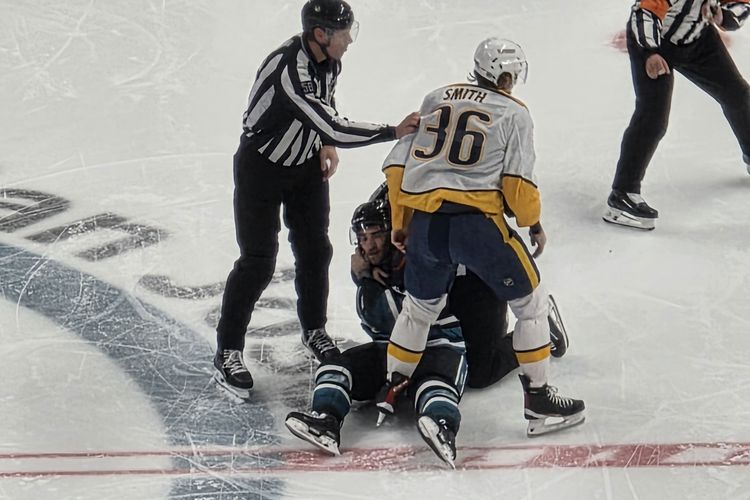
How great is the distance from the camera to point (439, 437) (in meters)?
3.23

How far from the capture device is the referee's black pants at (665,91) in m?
4.57

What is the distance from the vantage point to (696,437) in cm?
337

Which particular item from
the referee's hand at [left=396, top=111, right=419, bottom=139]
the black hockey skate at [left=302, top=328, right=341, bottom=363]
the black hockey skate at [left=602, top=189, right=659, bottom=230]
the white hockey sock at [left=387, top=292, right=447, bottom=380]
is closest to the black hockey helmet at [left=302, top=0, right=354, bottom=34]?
the referee's hand at [left=396, top=111, right=419, bottom=139]

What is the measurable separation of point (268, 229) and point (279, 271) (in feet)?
2.77

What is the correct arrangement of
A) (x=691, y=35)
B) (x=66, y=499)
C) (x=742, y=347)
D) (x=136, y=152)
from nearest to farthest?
(x=66, y=499) → (x=742, y=347) → (x=691, y=35) → (x=136, y=152)

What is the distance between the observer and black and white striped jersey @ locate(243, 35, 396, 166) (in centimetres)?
333

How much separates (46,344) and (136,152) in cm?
158

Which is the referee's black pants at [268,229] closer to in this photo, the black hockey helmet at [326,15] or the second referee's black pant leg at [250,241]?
the second referee's black pant leg at [250,241]

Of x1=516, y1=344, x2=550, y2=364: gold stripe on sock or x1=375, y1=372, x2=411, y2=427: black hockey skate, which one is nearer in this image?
x1=516, y1=344, x2=550, y2=364: gold stripe on sock

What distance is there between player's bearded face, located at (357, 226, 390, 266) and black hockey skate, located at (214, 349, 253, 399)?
52cm

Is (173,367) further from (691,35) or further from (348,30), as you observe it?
(691,35)

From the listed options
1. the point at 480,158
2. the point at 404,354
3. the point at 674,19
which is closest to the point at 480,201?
the point at 480,158

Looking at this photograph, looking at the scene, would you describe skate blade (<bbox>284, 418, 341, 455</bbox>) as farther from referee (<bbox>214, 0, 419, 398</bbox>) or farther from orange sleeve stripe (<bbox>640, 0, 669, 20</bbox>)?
orange sleeve stripe (<bbox>640, 0, 669, 20</bbox>)

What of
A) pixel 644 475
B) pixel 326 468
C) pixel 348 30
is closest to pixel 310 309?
pixel 326 468
